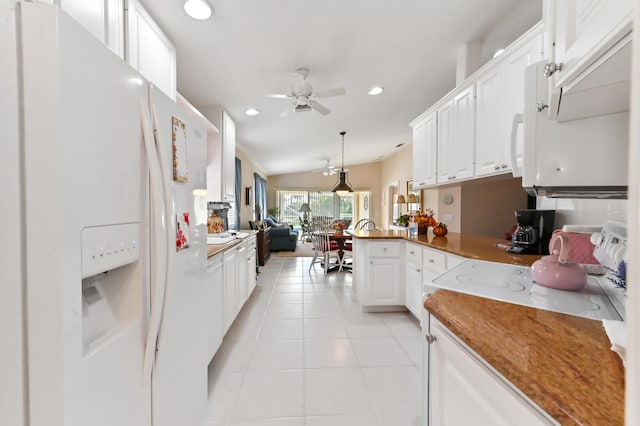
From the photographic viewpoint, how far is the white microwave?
946 millimetres

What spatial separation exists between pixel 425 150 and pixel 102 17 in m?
3.03

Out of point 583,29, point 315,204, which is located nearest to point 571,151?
point 583,29

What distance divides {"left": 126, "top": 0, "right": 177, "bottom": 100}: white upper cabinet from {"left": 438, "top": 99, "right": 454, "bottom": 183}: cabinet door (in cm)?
252

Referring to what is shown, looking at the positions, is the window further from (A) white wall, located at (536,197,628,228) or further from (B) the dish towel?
(B) the dish towel

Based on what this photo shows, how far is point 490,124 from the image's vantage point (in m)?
2.14

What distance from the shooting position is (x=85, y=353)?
692 millimetres

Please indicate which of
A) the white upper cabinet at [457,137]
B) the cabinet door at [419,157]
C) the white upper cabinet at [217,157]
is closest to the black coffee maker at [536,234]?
the white upper cabinet at [457,137]

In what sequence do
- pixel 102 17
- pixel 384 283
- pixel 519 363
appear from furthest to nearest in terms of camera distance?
1. pixel 384 283
2. pixel 102 17
3. pixel 519 363

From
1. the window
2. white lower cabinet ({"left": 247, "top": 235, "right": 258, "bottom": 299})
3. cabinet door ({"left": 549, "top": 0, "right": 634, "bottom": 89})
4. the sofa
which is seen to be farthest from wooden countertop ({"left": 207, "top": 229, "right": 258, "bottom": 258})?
the window

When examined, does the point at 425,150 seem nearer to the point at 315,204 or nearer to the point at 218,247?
the point at 218,247

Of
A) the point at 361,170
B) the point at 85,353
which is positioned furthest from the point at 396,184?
the point at 85,353

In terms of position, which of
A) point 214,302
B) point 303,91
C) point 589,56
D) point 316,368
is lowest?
point 316,368

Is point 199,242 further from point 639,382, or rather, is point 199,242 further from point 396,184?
point 396,184

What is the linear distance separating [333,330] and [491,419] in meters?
2.13
